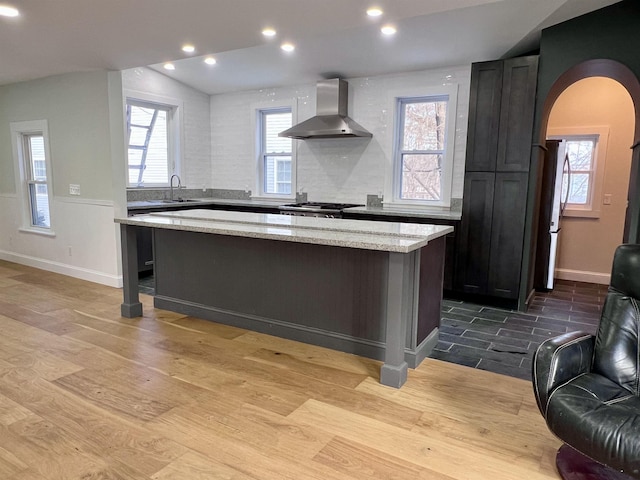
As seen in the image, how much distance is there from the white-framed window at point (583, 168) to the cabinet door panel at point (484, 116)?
4.76 feet

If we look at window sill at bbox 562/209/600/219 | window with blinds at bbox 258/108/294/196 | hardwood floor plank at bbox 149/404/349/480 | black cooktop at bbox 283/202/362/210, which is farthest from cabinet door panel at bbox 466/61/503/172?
hardwood floor plank at bbox 149/404/349/480

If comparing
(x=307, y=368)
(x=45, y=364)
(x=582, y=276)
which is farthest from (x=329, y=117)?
(x=45, y=364)

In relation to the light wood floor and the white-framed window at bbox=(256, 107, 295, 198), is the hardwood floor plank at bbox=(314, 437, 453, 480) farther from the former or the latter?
the white-framed window at bbox=(256, 107, 295, 198)

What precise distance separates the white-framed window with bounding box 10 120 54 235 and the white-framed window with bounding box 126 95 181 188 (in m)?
1.06

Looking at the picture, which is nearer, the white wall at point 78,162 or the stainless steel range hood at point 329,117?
the white wall at point 78,162

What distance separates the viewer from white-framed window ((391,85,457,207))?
5.04m

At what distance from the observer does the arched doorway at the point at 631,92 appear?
3523 millimetres

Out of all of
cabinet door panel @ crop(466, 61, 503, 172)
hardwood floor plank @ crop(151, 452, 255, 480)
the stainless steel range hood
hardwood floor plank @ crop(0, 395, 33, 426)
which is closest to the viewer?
hardwood floor plank @ crop(151, 452, 255, 480)

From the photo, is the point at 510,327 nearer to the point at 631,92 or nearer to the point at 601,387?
the point at 601,387

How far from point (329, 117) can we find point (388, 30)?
147cm

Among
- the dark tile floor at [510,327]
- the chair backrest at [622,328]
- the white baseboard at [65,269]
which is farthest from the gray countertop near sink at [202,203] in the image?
the chair backrest at [622,328]

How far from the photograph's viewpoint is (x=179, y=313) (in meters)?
3.97

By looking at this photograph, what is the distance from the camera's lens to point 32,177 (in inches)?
231

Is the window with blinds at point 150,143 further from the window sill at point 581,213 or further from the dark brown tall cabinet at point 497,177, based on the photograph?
the window sill at point 581,213
